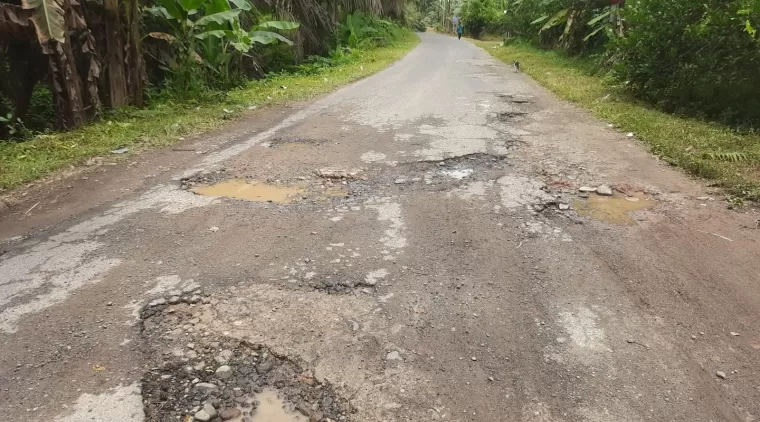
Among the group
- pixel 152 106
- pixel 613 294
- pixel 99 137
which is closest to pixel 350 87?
pixel 152 106

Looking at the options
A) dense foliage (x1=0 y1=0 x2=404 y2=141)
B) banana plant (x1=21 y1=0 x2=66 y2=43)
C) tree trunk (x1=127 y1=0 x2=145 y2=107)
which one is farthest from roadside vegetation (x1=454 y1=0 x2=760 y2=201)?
tree trunk (x1=127 y1=0 x2=145 y2=107)

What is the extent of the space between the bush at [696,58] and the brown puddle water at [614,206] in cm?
391

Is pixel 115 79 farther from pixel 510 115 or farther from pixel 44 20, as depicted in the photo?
pixel 510 115

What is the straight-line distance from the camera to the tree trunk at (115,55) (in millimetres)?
7621

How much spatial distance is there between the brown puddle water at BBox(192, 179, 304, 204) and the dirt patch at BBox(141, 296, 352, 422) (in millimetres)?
1978

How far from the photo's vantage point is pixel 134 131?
6957 mm

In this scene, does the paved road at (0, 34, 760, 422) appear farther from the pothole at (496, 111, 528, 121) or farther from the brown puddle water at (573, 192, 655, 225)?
the pothole at (496, 111, 528, 121)

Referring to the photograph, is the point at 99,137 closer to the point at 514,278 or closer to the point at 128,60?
the point at 128,60

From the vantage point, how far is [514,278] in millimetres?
3303

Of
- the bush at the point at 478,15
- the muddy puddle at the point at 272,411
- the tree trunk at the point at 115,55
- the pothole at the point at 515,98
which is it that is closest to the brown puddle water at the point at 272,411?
the muddy puddle at the point at 272,411

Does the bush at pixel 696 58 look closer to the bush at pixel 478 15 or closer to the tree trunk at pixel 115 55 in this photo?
the tree trunk at pixel 115 55

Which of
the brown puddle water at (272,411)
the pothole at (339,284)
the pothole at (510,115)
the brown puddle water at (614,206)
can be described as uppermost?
the brown puddle water at (614,206)

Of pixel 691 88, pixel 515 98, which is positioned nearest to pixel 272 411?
pixel 691 88

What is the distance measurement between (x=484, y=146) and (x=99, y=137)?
15.7 feet
